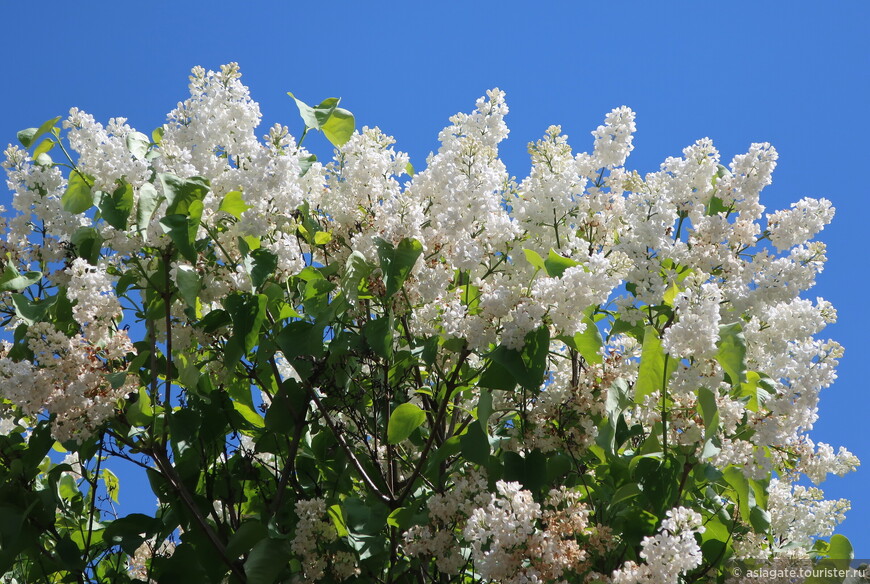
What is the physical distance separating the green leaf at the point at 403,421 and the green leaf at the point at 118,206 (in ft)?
3.69

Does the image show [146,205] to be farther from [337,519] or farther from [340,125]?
[337,519]

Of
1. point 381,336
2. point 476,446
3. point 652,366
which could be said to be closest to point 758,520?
point 652,366

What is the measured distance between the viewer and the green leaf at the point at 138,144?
345cm

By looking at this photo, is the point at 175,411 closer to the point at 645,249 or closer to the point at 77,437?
the point at 77,437

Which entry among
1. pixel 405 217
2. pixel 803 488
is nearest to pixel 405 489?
pixel 405 217

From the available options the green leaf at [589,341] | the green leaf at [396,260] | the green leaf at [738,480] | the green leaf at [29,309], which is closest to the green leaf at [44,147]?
the green leaf at [29,309]

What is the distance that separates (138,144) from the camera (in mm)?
3520

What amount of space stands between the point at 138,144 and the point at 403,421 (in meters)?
1.54

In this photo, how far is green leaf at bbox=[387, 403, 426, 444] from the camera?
3.00m

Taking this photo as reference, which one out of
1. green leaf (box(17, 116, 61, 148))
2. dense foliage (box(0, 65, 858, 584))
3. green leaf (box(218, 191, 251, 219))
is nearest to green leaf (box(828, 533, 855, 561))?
dense foliage (box(0, 65, 858, 584))

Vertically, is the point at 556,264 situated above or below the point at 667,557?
above

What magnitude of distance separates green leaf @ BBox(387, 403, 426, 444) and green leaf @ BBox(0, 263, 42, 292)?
149 centimetres

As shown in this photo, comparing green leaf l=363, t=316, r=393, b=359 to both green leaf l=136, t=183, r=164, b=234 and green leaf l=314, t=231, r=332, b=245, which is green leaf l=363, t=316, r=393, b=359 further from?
green leaf l=136, t=183, r=164, b=234

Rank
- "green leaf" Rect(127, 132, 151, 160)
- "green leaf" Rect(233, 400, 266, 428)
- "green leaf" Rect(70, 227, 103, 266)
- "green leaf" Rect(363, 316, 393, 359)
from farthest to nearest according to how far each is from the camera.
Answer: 1. "green leaf" Rect(233, 400, 266, 428)
2. "green leaf" Rect(127, 132, 151, 160)
3. "green leaf" Rect(70, 227, 103, 266)
4. "green leaf" Rect(363, 316, 393, 359)
